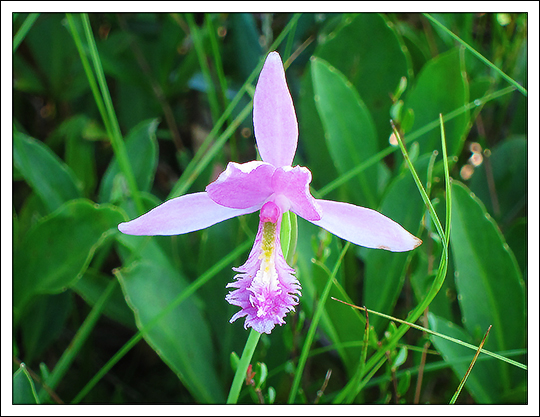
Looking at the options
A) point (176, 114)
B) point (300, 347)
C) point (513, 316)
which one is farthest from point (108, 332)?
point (513, 316)

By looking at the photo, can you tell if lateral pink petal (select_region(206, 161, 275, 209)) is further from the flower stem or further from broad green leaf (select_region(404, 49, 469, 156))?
broad green leaf (select_region(404, 49, 469, 156))

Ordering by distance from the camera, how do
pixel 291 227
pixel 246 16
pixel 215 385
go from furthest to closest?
1. pixel 246 16
2. pixel 215 385
3. pixel 291 227

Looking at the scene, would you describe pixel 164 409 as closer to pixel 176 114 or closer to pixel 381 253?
pixel 381 253

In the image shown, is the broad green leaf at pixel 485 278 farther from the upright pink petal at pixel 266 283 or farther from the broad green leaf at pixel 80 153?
the broad green leaf at pixel 80 153

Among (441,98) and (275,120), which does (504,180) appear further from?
(275,120)

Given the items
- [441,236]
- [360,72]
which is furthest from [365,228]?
[360,72]

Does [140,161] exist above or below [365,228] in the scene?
above
